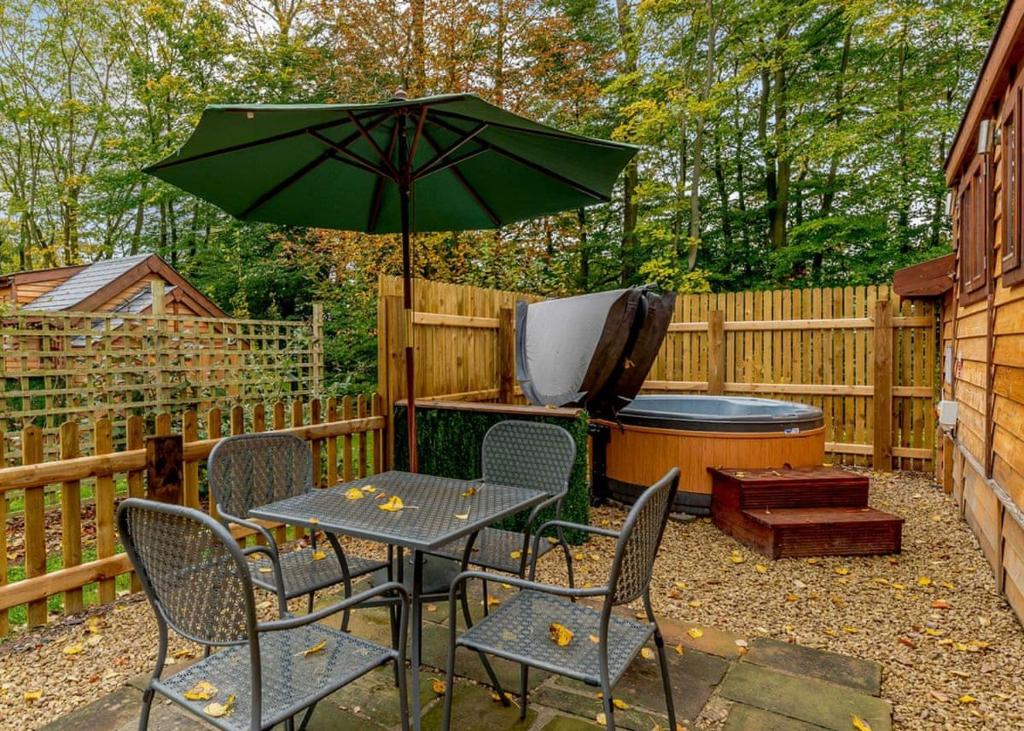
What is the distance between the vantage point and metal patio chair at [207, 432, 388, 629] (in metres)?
2.25

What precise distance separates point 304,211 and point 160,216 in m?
13.3

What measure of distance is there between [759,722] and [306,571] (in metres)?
1.74

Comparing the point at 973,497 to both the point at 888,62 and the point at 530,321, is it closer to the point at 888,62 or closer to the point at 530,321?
the point at 530,321

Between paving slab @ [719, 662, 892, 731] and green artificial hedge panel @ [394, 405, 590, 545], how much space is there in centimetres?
153

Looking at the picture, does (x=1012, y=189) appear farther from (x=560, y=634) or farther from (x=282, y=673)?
(x=282, y=673)

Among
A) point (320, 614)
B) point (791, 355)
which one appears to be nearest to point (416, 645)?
point (320, 614)

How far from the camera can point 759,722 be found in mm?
1978

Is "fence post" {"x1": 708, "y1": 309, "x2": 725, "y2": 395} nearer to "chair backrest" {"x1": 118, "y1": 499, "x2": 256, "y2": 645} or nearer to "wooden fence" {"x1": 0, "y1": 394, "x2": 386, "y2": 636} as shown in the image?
"wooden fence" {"x1": 0, "y1": 394, "x2": 386, "y2": 636}

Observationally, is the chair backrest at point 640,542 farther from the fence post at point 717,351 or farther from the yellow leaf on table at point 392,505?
the fence post at point 717,351

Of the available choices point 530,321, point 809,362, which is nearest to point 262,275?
point 530,321

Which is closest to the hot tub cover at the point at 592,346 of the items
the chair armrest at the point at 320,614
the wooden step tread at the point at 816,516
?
the wooden step tread at the point at 816,516

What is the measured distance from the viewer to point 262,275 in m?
11.7

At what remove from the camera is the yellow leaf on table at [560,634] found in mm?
1705

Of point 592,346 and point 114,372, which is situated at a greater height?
point 592,346
